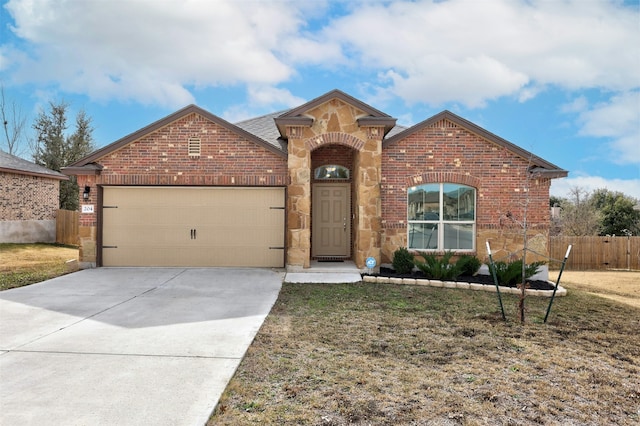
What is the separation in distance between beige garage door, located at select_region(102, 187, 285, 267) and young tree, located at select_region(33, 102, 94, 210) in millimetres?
20151

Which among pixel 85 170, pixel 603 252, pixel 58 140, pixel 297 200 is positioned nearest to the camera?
pixel 297 200

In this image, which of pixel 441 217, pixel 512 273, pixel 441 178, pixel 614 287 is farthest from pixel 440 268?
pixel 614 287

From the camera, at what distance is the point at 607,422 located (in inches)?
135

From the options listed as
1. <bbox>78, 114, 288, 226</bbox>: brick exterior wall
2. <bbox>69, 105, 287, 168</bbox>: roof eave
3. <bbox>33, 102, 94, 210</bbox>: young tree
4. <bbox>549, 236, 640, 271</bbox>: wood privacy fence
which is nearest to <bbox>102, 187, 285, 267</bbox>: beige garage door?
<bbox>78, 114, 288, 226</bbox>: brick exterior wall

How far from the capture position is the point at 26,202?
19.4 m

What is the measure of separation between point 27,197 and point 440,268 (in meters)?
19.4

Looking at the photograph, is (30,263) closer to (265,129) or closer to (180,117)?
(180,117)

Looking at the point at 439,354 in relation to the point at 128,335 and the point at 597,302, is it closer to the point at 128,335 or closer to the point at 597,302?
the point at 128,335

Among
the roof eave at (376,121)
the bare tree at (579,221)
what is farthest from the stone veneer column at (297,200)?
the bare tree at (579,221)

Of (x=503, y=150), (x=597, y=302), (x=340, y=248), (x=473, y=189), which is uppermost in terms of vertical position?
(x=503, y=150)

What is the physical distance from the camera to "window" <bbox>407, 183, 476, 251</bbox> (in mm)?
11117

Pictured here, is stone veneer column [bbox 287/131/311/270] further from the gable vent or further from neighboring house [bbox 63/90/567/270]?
the gable vent

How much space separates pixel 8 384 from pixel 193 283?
5347 mm

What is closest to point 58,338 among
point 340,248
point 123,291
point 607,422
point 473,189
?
point 123,291
